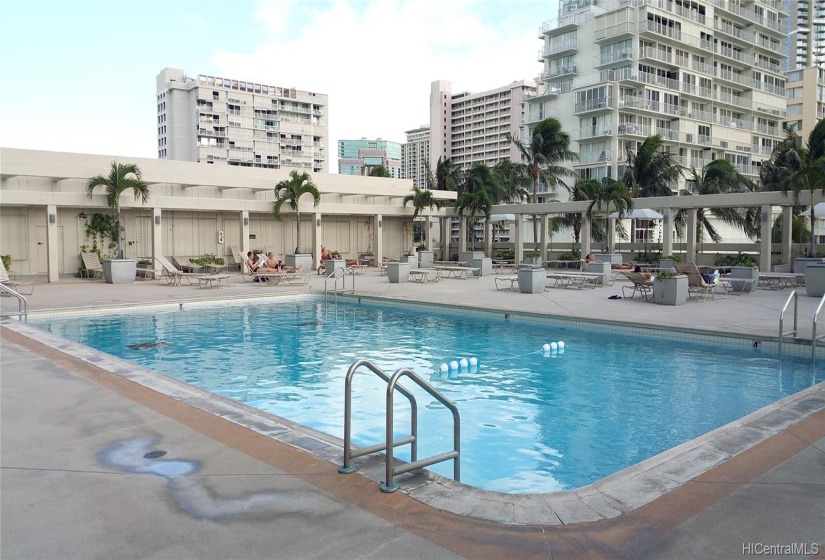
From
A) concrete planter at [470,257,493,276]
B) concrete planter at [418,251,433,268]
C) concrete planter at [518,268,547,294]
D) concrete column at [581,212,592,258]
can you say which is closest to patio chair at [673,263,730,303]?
concrete planter at [518,268,547,294]

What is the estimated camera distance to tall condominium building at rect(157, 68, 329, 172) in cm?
9362

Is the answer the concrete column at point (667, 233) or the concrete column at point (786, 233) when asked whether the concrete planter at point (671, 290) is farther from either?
the concrete column at point (786, 233)

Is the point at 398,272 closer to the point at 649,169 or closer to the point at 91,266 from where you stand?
the point at 91,266

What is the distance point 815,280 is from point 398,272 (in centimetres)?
1245

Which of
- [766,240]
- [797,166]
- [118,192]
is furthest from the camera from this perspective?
[797,166]

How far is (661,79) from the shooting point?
53.3 m

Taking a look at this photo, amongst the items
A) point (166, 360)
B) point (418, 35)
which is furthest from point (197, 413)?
point (418, 35)

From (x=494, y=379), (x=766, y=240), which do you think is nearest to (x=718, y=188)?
(x=766, y=240)

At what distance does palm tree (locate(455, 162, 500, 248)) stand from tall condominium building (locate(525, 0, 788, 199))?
17309 millimetres

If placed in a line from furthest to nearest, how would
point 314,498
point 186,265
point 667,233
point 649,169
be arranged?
point 649,169 → point 667,233 → point 186,265 → point 314,498

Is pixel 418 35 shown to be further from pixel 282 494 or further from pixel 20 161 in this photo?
pixel 20 161

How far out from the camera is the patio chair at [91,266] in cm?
2311

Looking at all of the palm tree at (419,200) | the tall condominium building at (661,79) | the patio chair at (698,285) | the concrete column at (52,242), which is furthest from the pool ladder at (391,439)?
the tall condominium building at (661,79)

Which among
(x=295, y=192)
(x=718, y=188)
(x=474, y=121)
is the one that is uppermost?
(x=474, y=121)
